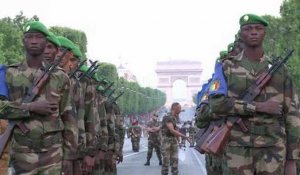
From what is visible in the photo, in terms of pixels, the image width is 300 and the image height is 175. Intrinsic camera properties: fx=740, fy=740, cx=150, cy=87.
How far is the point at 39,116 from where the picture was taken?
574 cm

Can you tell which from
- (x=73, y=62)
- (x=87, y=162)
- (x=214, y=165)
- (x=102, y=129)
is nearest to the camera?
(x=87, y=162)

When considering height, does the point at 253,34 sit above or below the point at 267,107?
above

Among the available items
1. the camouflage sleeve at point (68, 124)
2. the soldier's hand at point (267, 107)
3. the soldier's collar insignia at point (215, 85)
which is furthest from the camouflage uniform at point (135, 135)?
the soldier's hand at point (267, 107)

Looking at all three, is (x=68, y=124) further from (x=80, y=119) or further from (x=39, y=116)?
(x=80, y=119)

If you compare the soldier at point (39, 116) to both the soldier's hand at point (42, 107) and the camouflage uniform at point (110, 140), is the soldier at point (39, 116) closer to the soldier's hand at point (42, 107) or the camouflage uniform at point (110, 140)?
the soldier's hand at point (42, 107)

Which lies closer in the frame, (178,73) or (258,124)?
(258,124)

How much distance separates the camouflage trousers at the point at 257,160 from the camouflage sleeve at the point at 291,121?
7 centimetres

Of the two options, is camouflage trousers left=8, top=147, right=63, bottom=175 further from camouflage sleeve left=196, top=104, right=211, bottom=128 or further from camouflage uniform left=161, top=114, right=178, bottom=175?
camouflage uniform left=161, top=114, right=178, bottom=175

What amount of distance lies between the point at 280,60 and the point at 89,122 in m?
2.47

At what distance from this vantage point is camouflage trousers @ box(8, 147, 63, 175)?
5.66m

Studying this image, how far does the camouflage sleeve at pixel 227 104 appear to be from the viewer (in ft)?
18.3

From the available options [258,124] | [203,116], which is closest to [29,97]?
[258,124]

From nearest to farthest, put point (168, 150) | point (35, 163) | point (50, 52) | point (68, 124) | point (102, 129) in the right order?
point (35, 163), point (68, 124), point (50, 52), point (102, 129), point (168, 150)

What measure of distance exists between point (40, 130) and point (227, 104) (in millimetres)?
1450
